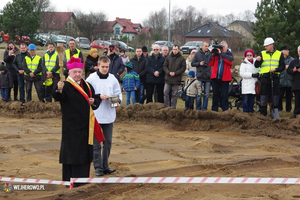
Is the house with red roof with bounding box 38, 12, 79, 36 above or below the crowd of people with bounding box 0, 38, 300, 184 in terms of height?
above

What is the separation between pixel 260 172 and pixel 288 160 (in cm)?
108

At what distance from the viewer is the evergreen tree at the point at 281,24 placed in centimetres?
1686

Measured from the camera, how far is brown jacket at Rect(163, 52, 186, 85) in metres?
13.2

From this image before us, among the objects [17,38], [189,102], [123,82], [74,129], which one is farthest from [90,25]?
[74,129]

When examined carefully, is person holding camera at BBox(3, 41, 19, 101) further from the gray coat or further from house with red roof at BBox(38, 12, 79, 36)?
house with red roof at BBox(38, 12, 79, 36)

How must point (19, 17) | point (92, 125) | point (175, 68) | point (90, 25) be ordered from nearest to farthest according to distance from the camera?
point (92, 125) → point (175, 68) → point (19, 17) → point (90, 25)

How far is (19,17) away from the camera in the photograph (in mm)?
29109

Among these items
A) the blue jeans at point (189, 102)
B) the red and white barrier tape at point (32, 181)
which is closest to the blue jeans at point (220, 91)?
the blue jeans at point (189, 102)

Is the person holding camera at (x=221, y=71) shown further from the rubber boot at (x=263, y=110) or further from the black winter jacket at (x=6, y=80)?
the black winter jacket at (x=6, y=80)

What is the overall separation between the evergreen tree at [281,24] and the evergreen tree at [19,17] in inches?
690

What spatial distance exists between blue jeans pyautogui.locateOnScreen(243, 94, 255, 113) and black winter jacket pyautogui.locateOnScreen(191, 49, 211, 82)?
1.27m

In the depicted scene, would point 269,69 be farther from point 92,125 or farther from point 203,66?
point 92,125

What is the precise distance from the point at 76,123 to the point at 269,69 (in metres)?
7.47

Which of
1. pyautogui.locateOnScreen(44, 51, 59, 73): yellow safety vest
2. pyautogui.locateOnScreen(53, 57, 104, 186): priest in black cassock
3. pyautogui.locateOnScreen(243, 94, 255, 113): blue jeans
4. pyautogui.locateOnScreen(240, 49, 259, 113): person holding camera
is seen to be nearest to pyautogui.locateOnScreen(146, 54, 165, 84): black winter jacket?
pyautogui.locateOnScreen(240, 49, 259, 113): person holding camera
